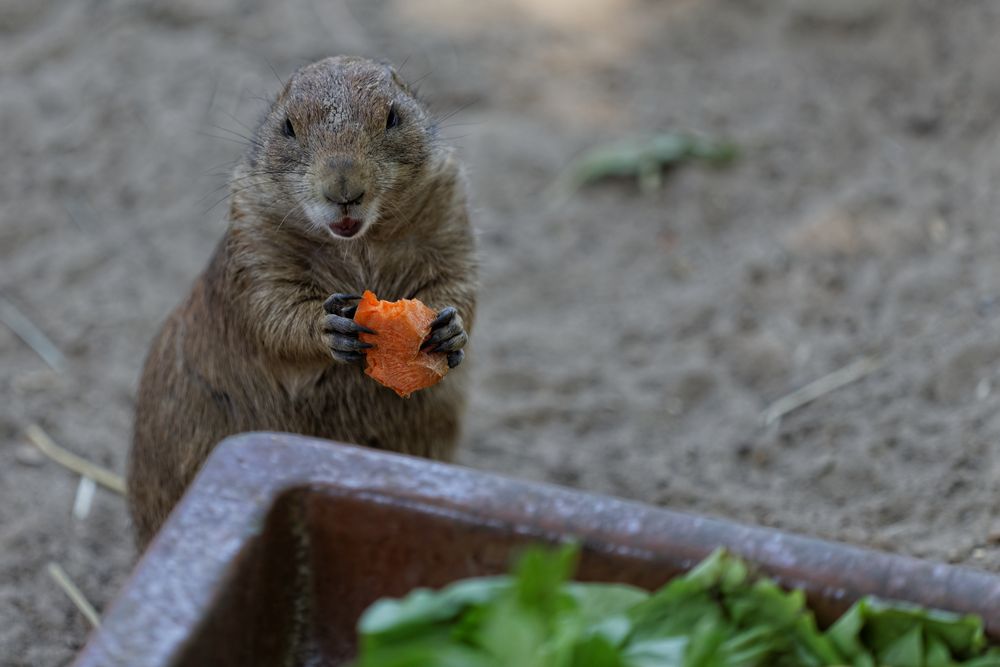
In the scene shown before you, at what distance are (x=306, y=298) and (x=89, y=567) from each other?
4.69ft

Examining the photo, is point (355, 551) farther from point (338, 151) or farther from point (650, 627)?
point (338, 151)

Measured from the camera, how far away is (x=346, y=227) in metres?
3.42

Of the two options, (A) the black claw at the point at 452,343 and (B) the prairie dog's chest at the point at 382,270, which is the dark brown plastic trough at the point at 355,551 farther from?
(B) the prairie dog's chest at the point at 382,270

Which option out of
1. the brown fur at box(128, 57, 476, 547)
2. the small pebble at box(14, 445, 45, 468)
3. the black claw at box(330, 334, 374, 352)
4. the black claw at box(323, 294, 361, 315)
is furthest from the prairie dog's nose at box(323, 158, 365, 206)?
the small pebble at box(14, 445, 45, 468)

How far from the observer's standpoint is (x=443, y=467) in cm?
254

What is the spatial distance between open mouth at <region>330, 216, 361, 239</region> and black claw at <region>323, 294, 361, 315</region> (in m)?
0.16

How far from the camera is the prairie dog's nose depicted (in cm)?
335

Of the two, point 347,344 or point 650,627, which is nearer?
point 650,627

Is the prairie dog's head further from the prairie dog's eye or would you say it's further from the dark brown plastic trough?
the dark brown plastic trough

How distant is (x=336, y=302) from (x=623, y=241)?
2969 mm

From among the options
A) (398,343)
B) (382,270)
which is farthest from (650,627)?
(382,270)

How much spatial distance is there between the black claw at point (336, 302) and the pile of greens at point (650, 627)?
1.35 meters

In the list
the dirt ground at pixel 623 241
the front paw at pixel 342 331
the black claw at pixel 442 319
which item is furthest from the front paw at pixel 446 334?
the dirt ground at pixel 623 241

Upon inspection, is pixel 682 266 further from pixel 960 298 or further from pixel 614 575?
pixel 614 575
